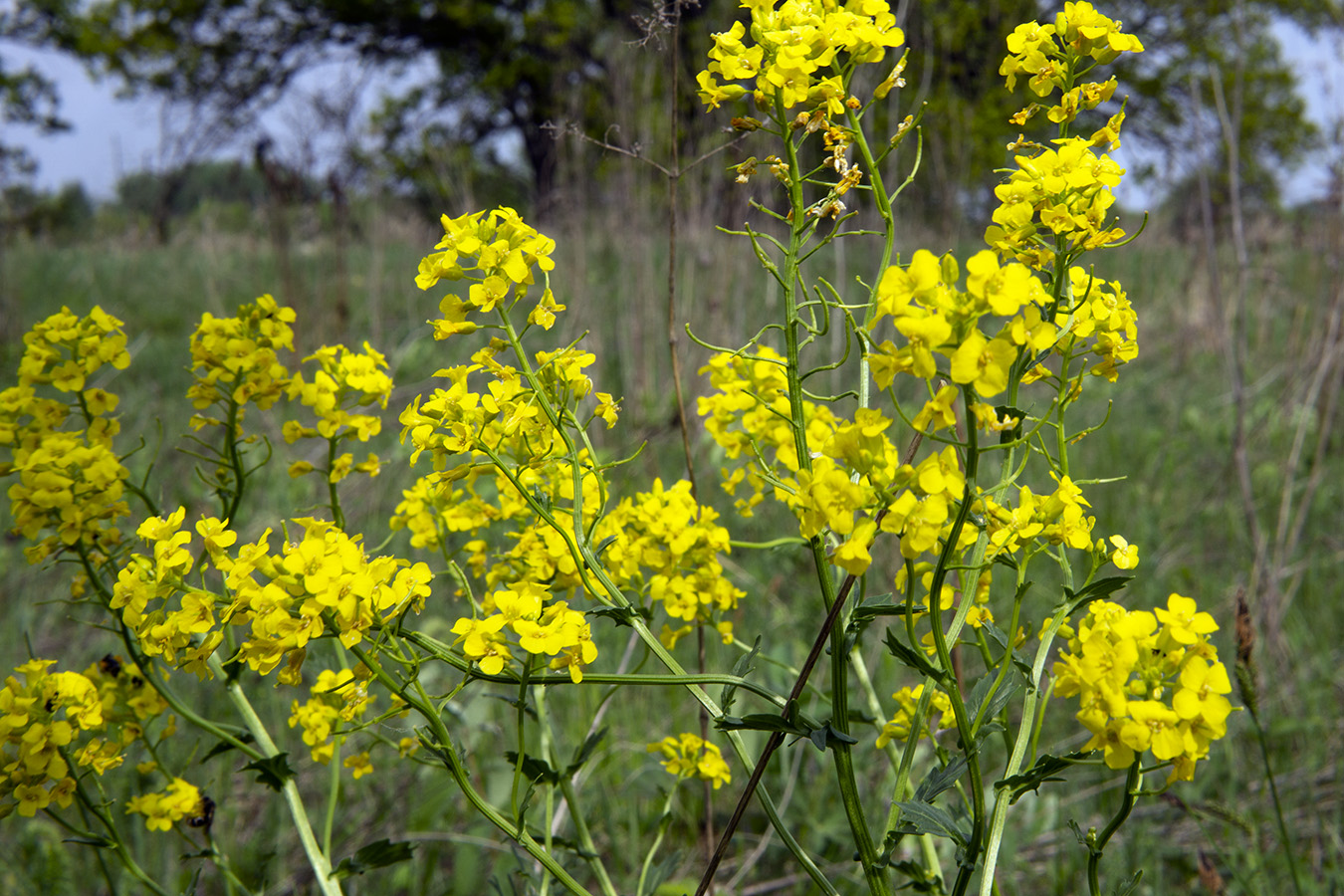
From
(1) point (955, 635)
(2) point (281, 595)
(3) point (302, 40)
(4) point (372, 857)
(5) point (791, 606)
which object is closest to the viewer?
(2) point (281, 595)

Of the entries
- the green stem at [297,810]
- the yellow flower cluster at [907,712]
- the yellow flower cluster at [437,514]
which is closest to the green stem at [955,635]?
the yellow flower cluster at [907,712]

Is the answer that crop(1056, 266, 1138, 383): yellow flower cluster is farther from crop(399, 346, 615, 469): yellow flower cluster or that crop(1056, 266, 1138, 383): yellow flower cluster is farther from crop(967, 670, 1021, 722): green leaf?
crop(399, 346, 615, 469): yellow flower cluster

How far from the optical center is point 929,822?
3.14ft

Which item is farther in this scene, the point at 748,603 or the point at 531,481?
the point at 748,603

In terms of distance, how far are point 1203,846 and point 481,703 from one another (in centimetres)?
184

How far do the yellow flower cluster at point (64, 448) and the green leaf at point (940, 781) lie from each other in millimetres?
1192

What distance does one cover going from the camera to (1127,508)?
3.72 m

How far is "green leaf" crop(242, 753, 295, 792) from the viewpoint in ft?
4.07

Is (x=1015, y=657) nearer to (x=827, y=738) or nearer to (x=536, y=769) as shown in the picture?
(x=827, y=738)

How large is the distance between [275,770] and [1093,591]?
111cm

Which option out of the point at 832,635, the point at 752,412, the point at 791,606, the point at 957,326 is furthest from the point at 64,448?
the point at 791,606

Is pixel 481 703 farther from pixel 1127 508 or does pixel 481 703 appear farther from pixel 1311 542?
pixel 1311 542

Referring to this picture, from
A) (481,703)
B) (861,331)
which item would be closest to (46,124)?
(481,703)

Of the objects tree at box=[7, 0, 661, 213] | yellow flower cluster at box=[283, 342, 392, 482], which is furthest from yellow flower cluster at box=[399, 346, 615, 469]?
tree at box=[7, 0, 661, 213]
